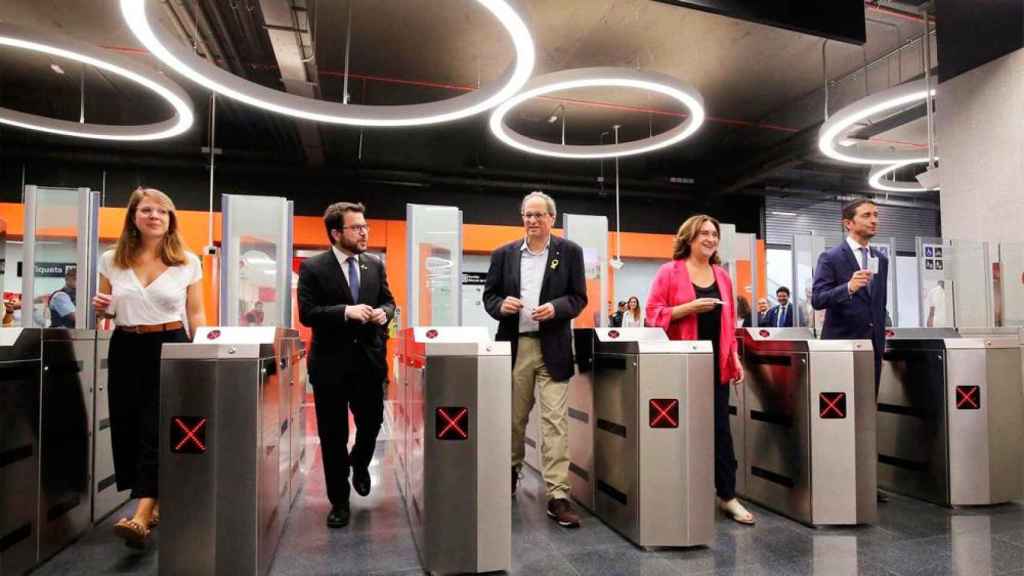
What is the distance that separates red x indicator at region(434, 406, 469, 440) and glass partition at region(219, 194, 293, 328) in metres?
2.23

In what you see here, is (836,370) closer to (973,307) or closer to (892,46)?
(973,307)

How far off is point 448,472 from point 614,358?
979 millimetres

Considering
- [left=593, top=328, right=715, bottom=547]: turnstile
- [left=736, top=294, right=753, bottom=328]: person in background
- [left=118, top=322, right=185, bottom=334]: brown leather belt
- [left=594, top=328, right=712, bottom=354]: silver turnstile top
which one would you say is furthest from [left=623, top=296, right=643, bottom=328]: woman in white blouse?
[left=118, top=322, right=185, bottom=334]: brown leather belt

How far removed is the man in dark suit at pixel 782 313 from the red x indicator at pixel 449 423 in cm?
535

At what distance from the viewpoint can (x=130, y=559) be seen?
2359 millimetres

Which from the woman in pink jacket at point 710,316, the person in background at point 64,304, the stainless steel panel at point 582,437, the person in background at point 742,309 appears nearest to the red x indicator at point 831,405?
the woman in pink jacket at point 710,316

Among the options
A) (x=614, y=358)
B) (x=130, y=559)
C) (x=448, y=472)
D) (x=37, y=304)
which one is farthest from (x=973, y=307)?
(x=37, y=304)

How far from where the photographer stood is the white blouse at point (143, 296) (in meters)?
2.41

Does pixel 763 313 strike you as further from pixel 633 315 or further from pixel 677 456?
pixel 677 456

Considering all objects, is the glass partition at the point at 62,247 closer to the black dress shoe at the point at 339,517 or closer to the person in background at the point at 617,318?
the black dress shoe at the point at 339,517

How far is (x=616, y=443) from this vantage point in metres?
2.69

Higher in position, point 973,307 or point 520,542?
point 973,307

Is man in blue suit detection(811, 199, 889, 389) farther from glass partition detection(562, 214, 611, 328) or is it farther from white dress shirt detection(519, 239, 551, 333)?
glass partition detection(562, 214, 611, 328)

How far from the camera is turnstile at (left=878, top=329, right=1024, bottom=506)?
315cm
